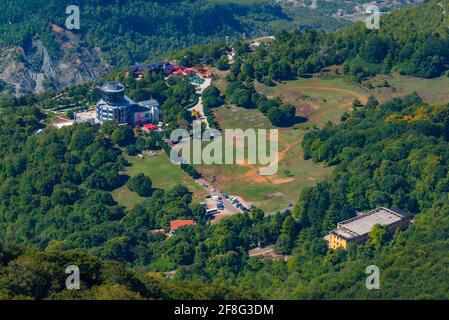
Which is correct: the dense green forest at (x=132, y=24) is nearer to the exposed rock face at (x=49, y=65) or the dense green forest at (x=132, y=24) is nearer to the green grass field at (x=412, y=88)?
the exposed rock face at (x=49, y=65)

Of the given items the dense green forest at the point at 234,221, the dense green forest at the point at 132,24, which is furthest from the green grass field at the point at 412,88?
the dense green forest at the point at 132,24

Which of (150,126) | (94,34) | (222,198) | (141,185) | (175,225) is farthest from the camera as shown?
(94,34)

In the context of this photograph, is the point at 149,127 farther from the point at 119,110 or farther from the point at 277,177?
the point at 277,177

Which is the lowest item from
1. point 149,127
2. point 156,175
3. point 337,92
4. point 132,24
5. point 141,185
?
point 132,24

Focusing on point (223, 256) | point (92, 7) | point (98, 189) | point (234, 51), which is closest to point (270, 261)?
point (223, 256)

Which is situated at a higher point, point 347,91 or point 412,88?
point 412,88

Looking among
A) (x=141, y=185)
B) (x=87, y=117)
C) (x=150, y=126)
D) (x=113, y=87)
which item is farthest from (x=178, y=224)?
(x=87, y=117)

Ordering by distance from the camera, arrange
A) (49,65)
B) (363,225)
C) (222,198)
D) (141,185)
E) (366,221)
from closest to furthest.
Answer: (363,225) < (366,221) < (222,198) < (141,185) < (49,65)

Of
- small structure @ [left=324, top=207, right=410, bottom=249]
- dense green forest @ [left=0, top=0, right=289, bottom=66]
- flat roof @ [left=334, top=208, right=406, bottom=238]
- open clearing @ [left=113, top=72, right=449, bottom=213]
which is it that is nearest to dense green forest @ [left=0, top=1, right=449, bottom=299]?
small structure @ [left=324, top=207, right=410, bottom=249]
